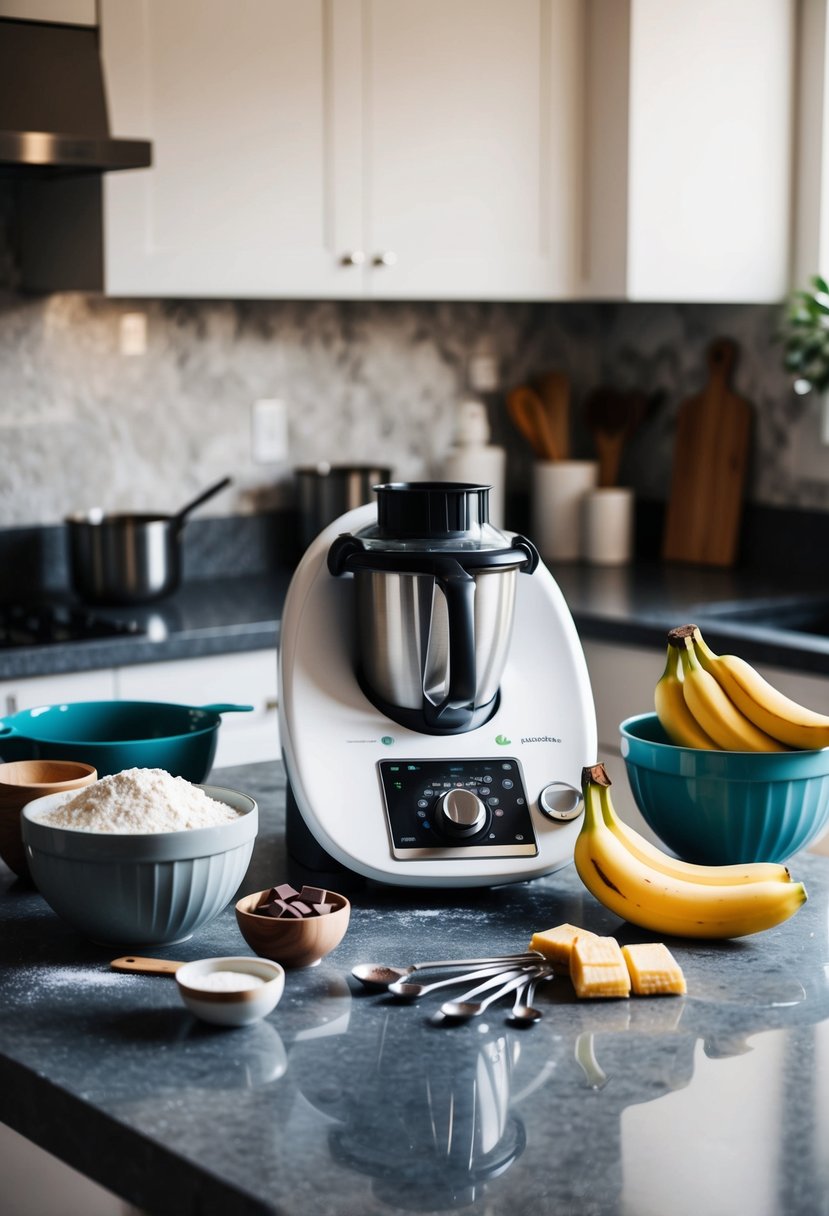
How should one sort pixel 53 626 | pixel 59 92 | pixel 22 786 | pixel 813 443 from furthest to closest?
pixel 813 443 < pixel 53 626 < pixel 59 92 < pixel 22 786

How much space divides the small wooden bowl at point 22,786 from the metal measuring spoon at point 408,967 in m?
0.33

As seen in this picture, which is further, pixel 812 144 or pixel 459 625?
pixel 812 144

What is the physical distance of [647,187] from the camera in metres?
3.04

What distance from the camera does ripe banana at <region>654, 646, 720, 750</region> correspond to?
1.43 m

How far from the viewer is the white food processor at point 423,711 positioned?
4.46 feet

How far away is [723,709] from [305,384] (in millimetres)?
2035

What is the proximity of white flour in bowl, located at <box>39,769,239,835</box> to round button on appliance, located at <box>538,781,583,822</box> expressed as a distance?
1.04 feet

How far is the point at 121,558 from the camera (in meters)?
2.76

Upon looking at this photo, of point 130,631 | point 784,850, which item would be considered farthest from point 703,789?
point 130,631

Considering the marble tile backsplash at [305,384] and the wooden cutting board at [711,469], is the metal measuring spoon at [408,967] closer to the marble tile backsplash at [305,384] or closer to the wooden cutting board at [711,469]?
the marble tile backsplash at [305,384]

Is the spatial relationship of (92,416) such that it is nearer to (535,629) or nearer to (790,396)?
(790,396)


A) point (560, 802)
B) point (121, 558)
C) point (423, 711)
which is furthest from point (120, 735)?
point (121, 558)

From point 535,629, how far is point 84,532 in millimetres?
1459

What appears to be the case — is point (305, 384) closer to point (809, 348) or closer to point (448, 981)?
point (809, 348)
